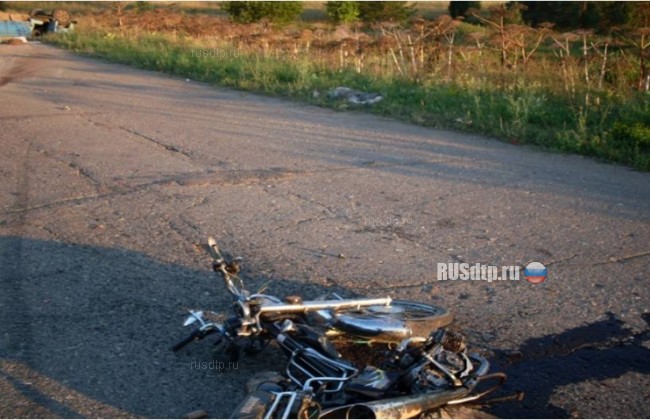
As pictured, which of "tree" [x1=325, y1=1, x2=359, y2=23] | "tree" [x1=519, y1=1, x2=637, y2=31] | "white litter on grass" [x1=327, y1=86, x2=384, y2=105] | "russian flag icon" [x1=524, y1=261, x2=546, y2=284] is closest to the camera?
"russian flag icon" [x1=524, y1=261, x2=546, y2=284]

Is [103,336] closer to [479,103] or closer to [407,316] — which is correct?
[407,316]

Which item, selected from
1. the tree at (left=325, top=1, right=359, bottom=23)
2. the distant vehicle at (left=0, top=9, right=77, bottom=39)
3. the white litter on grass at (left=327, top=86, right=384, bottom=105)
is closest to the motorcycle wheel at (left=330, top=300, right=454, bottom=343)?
the white litter on grass at (left=327, top=86, right=384, bottom=105)

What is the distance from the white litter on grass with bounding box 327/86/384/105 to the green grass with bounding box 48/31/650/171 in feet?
0.60

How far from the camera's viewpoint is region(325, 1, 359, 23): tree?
3534 centimetres

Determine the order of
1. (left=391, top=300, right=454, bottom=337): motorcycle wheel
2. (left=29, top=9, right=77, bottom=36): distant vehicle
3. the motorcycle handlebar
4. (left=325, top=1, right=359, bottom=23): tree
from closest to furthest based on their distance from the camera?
the motorcycle handlebar → (left=391, top=300, right=454, bottom=337): motorcycle wheel → (left=29, top=9, right=77, bottom=36): distant vehicle → (left=325, top=1, right=359, bottom=23): tree

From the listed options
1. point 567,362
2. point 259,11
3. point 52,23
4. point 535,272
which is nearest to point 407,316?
point 567,362

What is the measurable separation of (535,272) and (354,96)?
8.72 metres

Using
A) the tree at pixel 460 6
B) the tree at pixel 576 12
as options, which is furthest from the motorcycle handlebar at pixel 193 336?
the tree at pixel 460 6

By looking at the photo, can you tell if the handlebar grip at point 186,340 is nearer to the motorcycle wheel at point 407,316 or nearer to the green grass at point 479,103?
the motorcycle wheel at point 407,316

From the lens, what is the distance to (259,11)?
3788 centimetres

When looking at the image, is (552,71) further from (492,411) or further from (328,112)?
(492,411)

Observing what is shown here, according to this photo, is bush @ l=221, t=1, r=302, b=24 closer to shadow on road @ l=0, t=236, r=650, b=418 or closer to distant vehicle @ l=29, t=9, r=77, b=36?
distant vehicle @ l=29, t=9, r=77, b=36

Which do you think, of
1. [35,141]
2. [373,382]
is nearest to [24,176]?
[35,141]

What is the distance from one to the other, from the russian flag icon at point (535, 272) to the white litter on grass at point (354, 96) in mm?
7889
